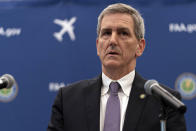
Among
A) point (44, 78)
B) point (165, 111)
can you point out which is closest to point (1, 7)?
point (44, 78)

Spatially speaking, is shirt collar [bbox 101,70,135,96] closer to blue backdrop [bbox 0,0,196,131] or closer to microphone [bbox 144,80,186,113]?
microphone [bbox 144,80,186,113]

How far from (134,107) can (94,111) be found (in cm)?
27

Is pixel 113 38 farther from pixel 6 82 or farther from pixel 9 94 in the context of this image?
pixel 9 94

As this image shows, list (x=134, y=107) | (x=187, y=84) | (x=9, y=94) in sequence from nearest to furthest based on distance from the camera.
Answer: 1. (x=134, y=107)
2. (x=187, y=84)
3. (x=9, y=94)

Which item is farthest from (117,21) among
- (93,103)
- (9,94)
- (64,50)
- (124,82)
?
(9,94)

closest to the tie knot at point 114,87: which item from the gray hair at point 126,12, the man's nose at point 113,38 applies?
the man's nose at point 113,38

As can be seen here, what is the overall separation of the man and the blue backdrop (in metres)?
1.46

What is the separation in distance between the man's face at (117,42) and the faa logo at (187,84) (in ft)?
5.19

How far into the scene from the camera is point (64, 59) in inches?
150

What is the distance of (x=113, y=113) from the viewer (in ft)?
6.56

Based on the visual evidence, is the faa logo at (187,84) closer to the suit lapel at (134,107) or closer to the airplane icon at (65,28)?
the airplane icon at (65,28)

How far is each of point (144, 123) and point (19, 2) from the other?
2706 millimetres

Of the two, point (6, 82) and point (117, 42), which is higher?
point (117, 42)

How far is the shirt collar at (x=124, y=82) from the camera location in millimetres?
2111
